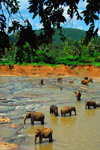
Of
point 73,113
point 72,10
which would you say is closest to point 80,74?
point 73,113

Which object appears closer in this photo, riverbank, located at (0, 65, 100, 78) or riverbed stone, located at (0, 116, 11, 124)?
riverbed stone, located at (0, 116, 11, 124)

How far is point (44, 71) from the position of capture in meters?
49.3

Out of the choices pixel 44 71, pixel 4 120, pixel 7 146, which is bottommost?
pixel 7 146

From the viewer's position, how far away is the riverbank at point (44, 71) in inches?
1860

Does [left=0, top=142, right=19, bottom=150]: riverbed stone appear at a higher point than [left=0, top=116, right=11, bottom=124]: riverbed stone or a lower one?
lower

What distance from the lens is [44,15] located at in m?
4.77

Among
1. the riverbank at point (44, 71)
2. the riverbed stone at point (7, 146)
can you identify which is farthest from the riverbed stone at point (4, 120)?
the riverbank at point (44, 71)

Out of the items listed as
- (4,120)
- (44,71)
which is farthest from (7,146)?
(44,71)

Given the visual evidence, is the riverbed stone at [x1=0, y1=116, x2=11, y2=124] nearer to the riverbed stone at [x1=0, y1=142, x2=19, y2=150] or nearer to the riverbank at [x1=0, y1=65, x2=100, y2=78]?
the riverbed stone at [x1=0, y1=142, x2=19, y2=150]

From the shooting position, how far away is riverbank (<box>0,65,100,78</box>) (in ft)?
155

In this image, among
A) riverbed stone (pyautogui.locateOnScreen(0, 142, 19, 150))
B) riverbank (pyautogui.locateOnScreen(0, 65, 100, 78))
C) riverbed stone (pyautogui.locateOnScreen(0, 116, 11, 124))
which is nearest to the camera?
riverbed stone (pyautogui.locateOnScreen(0, 142, 19, 150))

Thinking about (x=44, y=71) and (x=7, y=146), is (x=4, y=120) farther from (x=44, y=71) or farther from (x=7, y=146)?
(x=44, y=71)

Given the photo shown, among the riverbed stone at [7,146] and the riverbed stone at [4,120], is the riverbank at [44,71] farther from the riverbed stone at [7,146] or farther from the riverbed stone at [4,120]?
the riverbed stone at [7,146]

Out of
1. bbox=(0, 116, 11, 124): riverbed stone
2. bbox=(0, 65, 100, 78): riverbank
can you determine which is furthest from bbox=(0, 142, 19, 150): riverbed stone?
bbox=(0, 65, 100, 78): riverbank
